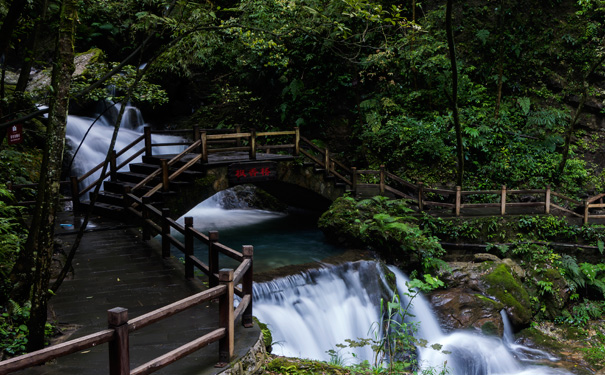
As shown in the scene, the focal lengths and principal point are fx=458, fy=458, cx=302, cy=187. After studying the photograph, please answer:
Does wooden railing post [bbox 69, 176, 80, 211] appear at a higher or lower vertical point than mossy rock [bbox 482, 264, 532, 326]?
higher

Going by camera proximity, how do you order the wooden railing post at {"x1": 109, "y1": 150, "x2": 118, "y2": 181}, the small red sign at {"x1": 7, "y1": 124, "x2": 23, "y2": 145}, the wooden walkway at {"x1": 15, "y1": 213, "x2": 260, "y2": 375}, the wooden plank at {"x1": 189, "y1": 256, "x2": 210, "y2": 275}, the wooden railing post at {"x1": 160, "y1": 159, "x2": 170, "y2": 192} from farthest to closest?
the wooden railing post at {"x1": 109, "y1": 150, "x2": 118, "y2": 181}, the wooden railing post at {"x1": 160, "y1": 159, "x2": 170, "y2": 192}, the small red sign at {"x1": 7, "y1": 124, "x2": 23, "y2": 145}, the wooden plank at {"x1": 189, "y1": 256, "x2": 210, "y2": 275}, the wooden walkway at {"x1": 15, "y1": 213, "x2": 260, "y2": 375}

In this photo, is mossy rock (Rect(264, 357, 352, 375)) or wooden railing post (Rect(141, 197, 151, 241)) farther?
wooden railing post (Rect(141, 197, 151, 241))

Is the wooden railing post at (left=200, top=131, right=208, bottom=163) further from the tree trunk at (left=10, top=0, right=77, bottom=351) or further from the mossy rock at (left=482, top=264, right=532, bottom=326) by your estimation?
the mossy rock at (left=482, top=264, right=532, bottom=326)

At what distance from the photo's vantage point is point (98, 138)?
16781 mm

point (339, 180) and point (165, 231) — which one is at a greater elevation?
point (339, 180)

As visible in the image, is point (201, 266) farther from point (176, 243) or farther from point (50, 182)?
point (50, 182)

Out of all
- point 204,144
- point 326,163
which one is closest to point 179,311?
point 204,144

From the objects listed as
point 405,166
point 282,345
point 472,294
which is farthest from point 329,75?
point 282,345

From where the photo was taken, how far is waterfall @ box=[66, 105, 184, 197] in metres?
15.7

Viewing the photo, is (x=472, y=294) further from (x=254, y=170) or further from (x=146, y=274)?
(x=146, y=274)

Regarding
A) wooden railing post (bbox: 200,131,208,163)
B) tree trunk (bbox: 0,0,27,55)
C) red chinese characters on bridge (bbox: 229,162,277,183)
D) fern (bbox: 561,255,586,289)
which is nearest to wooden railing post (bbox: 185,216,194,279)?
tree trunk (bbox: 0,0,27,55)

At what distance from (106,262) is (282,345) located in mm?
3710

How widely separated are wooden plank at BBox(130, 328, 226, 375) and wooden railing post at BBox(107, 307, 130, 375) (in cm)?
17

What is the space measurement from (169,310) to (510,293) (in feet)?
33.4
